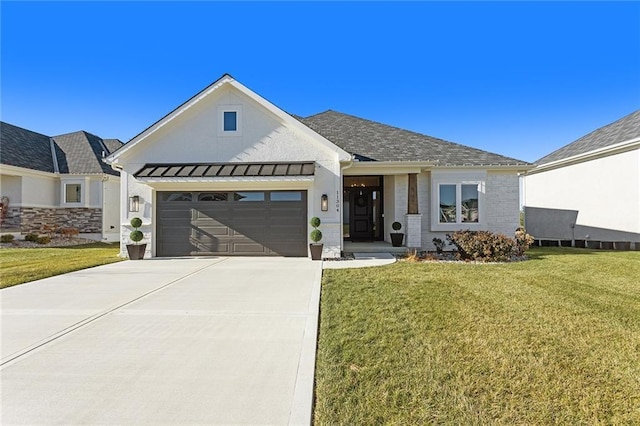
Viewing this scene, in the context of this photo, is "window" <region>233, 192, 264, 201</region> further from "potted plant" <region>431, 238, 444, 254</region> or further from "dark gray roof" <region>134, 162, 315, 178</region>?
"potted plant" <region>431, 238, 444, 254</region>

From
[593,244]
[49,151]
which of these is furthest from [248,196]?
[49,151]

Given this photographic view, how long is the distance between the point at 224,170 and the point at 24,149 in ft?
57.8

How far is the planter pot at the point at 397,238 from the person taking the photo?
43.7ft

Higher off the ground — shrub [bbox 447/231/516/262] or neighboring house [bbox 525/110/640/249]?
neighboring house [bbox 525/110/640/249]

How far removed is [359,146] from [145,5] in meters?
10.2

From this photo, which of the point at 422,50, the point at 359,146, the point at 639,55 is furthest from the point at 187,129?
the point at 639,55

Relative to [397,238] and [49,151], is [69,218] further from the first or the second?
[397,238]

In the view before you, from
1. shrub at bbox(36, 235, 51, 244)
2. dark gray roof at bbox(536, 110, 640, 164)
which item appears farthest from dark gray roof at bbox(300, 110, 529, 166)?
shrub at bbox(36, 235, 51, 244)

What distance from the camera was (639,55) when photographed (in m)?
14.1

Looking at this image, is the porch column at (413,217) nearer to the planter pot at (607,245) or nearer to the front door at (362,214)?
the front door at (362,214)

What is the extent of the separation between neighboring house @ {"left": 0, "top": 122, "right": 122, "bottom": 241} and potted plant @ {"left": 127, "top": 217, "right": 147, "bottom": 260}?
34.7ft

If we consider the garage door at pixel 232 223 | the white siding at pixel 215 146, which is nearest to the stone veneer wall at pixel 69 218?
the white siding at pixel 215 146

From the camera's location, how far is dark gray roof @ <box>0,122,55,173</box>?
57.9 ft

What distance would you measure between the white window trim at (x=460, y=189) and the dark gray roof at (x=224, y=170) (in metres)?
6.02
